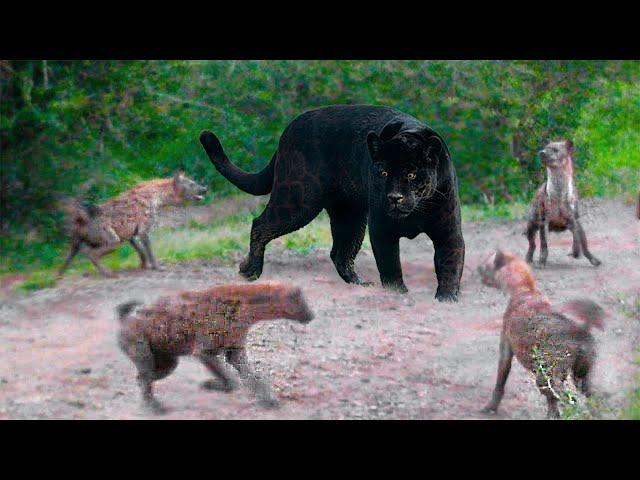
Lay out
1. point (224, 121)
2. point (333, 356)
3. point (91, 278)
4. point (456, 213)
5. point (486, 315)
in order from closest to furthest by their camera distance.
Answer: point (333, 356) < point (486, 315) < point (456, 213) < point (91, 278) < point (224, 121)

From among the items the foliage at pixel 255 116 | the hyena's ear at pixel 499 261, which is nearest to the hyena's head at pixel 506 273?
the hyena's ear at pixel 499 261

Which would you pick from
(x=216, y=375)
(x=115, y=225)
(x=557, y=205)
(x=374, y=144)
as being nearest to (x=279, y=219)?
(x=115, y=225)

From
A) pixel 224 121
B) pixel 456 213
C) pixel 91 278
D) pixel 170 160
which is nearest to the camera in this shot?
pixel 456 213

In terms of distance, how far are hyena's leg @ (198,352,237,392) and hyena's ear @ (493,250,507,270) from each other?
1.71 meters

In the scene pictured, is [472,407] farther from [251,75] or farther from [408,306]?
Answer: [251,75]

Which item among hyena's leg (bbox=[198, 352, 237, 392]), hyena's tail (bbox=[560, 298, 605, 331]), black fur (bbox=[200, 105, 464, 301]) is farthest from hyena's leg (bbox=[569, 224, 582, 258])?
hyena's leg (bbox=[198, 352, 237, 392])

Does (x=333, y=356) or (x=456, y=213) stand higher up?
(x=456, y=213)

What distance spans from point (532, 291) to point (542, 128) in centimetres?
729

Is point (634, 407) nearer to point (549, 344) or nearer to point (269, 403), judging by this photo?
point (549, 344)

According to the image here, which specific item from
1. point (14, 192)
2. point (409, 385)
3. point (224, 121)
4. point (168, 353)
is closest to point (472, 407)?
point (409, 385)

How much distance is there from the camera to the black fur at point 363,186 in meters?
7.10

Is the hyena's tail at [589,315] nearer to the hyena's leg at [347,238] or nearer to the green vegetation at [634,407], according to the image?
the green vegetation at [634,407]

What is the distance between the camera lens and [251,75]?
14.2 m

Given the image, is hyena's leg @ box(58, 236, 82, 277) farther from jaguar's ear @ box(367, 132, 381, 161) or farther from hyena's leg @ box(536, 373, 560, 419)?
hyena's leg @ box(536, 373, 560, 419)
